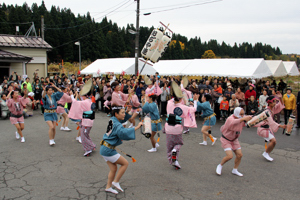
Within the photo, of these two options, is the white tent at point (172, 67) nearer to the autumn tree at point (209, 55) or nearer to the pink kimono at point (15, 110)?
the pink kimono at point (15, 110)

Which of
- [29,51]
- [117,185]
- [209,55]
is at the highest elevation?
[209,55]

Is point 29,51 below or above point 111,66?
above

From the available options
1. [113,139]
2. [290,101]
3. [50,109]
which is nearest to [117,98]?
[50,109]

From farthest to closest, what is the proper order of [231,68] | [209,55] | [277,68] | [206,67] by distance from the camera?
1. [209,55]
2. [277,68]
3. [206,67]
4. [231,68]

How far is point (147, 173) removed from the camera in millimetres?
5168

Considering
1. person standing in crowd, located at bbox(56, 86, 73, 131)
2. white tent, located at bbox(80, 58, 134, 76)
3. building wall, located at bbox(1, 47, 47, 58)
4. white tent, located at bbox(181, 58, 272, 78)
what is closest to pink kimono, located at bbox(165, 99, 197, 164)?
person standing in crowd, located at bbox(56, 86, 73, 131)

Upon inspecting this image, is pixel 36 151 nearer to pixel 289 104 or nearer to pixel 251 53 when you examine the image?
pixel 289 104

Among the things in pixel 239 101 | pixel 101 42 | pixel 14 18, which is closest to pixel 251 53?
pixel 101 42

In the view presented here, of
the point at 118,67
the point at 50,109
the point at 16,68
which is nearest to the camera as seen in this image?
the point at 50,109

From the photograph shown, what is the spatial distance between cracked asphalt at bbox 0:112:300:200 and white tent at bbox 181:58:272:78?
25.3ft

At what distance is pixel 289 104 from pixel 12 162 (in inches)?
402

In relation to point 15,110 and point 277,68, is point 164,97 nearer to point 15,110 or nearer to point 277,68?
point 15,110

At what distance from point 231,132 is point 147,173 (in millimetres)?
2063

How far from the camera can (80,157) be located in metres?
6.15
